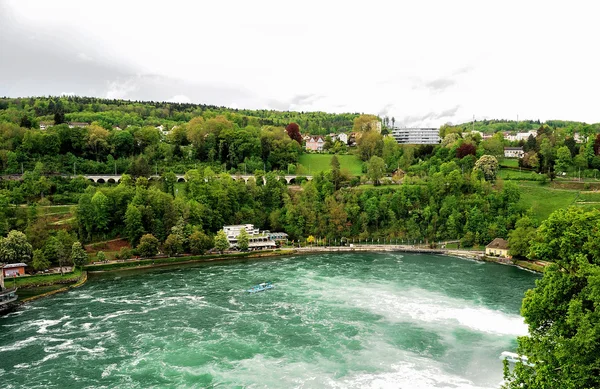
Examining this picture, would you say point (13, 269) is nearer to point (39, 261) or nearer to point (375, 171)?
point (39, 261)

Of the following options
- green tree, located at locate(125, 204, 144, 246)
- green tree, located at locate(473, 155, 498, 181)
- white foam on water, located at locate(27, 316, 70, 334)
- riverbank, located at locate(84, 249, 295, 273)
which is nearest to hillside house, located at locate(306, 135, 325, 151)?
green tree, located at locate(473, 155, 498, 181)

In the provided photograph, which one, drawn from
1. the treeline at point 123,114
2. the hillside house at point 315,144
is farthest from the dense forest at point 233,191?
the hillside house at point 315,144

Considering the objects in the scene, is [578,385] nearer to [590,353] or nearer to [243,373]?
[590,353]

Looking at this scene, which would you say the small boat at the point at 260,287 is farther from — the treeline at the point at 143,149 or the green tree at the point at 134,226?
the treeline at the point at 143,149

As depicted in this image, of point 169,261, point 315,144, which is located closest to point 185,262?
point 169,261

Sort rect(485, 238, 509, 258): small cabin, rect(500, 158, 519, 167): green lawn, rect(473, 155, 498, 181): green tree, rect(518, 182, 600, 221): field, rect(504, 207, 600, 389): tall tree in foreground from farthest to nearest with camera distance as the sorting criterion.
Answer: rect(500, 158, 519, 167): green lawn < rect(473, 155, 498, 181): green tree < rect(518, 182, 600, 221): field < rect(485, 238, 509, 258): small cabin < rect(504, 207, 600, 389): tall tree in foreground

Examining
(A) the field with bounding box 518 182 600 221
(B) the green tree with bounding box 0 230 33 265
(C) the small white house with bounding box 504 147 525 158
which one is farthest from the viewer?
(C) the small white house with bounding box 504 147 525 158

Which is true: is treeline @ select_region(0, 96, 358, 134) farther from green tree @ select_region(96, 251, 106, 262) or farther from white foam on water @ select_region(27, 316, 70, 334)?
white foam on water @ select_region(27, 316, 70, 334)
